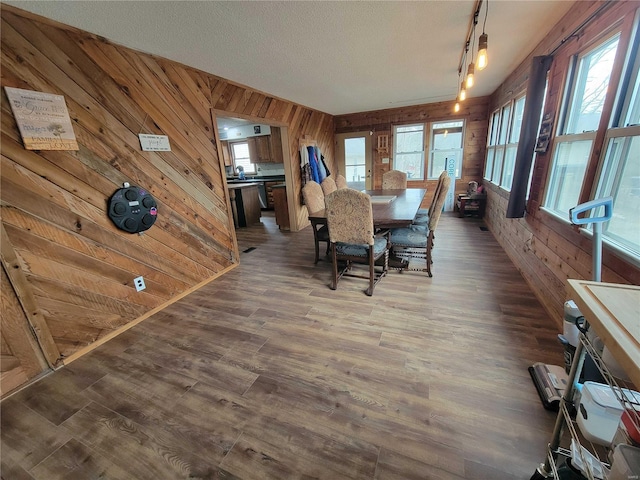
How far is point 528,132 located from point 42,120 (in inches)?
159

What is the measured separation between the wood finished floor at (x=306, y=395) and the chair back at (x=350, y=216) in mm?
615

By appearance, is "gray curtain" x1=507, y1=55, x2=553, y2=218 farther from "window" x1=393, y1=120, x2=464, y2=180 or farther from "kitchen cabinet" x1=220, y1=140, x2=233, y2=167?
"kitchen cabinet" x1=220, y1=140, x2=233, y2=167

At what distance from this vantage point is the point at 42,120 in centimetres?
172

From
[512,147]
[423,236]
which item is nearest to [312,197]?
[423,236]

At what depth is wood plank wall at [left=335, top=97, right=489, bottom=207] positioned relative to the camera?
5.42 metres

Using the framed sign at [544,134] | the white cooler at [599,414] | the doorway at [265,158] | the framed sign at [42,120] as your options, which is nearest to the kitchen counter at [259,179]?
the doorway at [265,158]

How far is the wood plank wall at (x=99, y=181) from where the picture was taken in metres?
1.66

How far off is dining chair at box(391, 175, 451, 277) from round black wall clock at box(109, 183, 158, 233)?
8.21 ft

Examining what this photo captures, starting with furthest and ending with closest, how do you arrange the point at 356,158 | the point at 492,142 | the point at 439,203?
1. the point at 356,158
2. the point at 492,142
3. the point at 439,203

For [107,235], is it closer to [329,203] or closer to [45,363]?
[45,363]

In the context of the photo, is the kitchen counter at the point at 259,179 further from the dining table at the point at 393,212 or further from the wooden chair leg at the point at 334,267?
the wooden chair leg at the point at 334,267

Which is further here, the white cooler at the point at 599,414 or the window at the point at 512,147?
the window at the point at 512,147

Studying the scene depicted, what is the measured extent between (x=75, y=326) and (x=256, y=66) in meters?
2.93

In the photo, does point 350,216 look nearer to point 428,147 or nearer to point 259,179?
point 428,147
